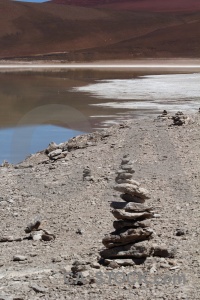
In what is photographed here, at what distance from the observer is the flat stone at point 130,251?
4305mm

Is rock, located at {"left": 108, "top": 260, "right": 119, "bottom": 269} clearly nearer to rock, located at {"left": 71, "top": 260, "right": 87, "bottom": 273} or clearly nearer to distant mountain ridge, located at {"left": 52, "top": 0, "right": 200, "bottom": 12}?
rock, located at {"left": 71, "top": 260, "right": 87, "bottom": 273}

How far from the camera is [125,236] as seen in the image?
14.1ft

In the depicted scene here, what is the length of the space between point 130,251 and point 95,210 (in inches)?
57.7

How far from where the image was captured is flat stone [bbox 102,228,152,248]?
4.29 m

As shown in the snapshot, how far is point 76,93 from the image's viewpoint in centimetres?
2095

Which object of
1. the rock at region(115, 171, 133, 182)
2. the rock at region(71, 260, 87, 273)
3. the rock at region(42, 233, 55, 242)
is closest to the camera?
the rock at region(71, 260, 87, 273)

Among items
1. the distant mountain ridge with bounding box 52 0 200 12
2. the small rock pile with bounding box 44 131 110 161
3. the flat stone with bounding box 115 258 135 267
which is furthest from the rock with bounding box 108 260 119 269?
the distant mountain ridge with bounding box 52 0 200 12

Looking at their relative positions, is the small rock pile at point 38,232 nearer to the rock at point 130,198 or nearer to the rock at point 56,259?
the rock at point 56,259

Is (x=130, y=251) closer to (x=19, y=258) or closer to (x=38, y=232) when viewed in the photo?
(x=19, y=258)

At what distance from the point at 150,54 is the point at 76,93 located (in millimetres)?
38116

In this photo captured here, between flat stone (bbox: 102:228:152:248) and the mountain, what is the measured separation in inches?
1966

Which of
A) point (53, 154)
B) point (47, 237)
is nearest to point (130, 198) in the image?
point (47, 237)

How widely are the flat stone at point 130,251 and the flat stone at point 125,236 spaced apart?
3 cm

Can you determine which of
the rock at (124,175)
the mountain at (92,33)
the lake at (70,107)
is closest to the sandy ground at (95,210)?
the rock at (124,175)
